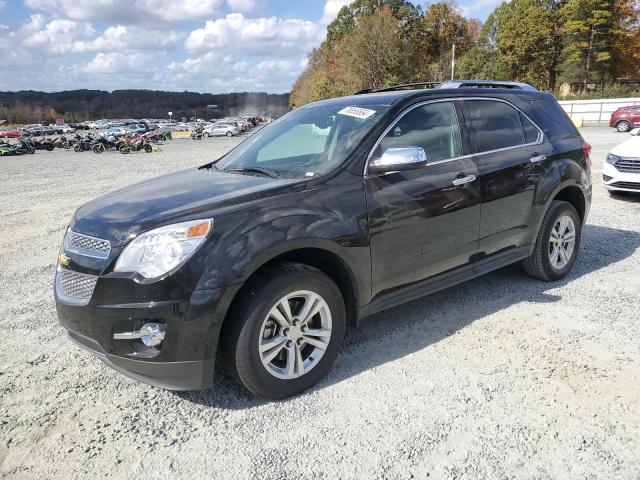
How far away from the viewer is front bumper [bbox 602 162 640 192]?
842cm

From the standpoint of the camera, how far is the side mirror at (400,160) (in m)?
3.29

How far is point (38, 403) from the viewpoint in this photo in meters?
3.17

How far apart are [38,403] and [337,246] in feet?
6.75

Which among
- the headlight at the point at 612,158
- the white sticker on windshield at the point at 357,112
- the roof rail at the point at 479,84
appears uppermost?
the roof rail at the point at 479,84

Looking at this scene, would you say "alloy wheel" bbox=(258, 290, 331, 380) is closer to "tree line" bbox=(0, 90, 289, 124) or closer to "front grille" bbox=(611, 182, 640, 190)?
"front grille" bbox=(611, 182, 640, 190)

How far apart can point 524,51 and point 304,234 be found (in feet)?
222

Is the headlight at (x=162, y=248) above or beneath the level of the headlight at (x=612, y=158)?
above

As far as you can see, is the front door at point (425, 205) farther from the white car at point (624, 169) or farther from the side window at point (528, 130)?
the white car at point (624, 169)

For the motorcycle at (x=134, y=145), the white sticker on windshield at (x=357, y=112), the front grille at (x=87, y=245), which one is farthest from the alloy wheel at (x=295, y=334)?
→ the motorcycle at (x=134, y=145)

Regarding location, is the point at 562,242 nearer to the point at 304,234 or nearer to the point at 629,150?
the point at 304,234

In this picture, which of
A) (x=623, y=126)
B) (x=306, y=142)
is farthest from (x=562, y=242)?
(x=623, y=126)

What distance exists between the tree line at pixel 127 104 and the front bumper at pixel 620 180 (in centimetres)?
13479

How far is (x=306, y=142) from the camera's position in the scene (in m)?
3.97

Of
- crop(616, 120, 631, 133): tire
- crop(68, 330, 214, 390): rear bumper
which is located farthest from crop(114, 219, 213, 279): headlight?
crop(616, 120, 631, 133): tire
